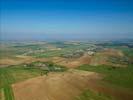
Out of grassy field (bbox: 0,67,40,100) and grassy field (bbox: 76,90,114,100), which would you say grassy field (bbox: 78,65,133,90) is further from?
grassy field (bbox: 0,67,40,100)

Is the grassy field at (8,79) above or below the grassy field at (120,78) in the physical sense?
below

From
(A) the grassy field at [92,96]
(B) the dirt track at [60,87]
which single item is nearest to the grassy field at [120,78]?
(B) the dirt track at [60,87]

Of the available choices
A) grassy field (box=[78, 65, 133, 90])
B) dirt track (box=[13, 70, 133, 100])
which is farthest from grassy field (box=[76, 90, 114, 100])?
grassy field (box=[78, 65, 133, 90])

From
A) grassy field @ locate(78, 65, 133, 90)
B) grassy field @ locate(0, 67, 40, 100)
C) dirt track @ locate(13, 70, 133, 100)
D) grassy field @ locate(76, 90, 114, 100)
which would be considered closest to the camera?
grassy field @ locate(76, 90, 114, 100)

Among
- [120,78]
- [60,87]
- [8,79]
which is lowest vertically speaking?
[8,79]

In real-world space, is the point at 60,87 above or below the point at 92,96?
below

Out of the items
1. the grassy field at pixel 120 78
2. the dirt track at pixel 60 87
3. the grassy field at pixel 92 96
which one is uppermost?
the grassy field at pixel 120 78

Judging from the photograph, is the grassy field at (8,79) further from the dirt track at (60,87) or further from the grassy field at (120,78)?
the grassy field at (120,78)

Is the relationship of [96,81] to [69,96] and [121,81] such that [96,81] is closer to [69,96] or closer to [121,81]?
[121,81]

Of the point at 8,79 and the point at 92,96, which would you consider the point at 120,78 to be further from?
the point at 8,79

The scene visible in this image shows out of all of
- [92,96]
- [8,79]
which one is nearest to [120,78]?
[92,96]
